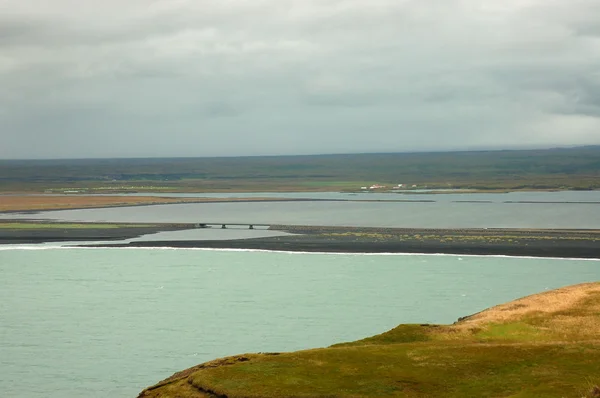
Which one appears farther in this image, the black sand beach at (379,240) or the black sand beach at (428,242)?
the black sand beach at (379,240)

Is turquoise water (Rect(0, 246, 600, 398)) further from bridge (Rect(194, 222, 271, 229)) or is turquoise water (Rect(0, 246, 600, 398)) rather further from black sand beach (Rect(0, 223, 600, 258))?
bridge (Rect(194, 222, 271, 229))

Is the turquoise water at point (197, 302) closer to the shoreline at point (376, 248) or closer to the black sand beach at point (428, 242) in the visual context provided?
the shoreline at point (376, 248)

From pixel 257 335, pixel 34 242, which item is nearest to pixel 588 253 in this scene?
pixel 257 335

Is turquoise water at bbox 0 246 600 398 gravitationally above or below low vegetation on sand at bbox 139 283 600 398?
below

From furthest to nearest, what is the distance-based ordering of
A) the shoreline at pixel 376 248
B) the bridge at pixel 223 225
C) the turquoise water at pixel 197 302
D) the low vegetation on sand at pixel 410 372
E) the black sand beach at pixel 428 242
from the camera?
the bridge at pixel 223 225, the black sand beach at pixel 428 242, the shoreline at pixel 376 248, the turquoise water at pixel 197 302, the low vegetation on sand at pixel 410 372

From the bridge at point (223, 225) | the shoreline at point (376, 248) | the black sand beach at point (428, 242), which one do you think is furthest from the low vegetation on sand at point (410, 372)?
the bridge at point (223, 225)

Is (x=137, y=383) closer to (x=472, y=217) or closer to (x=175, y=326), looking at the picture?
(x=175, y=326)

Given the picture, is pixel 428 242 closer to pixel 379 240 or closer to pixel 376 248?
pixel 379 240

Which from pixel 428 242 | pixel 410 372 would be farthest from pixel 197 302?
pixel 428 242

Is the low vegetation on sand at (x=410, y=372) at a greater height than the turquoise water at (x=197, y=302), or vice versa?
the low vegetation on sand at (x=410, y=372)

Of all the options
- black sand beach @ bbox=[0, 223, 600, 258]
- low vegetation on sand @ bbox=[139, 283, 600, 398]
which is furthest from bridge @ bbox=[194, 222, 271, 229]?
low vegetation on sand @ bbox=[139, 283, 600, 398]
